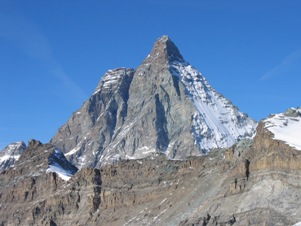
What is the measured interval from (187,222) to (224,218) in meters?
12.3

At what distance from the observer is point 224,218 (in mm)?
166625

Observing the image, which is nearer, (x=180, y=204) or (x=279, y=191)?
(x=279, y=191)

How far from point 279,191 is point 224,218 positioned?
45.2 feet

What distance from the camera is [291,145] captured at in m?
172

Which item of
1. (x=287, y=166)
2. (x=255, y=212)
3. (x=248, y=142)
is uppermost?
(x=248, y=142)

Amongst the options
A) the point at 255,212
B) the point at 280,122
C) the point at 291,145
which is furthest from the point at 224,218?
the point at 280,122

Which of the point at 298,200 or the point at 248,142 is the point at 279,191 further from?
the point at 248,142

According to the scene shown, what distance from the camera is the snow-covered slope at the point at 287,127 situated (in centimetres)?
17612

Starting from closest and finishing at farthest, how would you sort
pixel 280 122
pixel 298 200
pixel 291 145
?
1. pixel 298 200
2. pixel 291 145
3. pixel 280 122

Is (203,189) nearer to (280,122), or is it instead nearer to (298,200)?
(280,122)

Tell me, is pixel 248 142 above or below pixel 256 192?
above

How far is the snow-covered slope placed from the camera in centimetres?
17612

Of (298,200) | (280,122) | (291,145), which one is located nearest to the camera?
(298,200)

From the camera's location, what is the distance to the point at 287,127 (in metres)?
188
